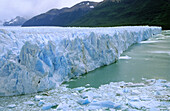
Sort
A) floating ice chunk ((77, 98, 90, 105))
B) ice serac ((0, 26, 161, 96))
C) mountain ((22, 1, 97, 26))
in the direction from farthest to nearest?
mountain ((22, 1, 97, 26)) < ice serac ((0, 26, 161, 96)) < floating ice chunk ((77, 98, 90, 105))

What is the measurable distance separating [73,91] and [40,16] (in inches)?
4265

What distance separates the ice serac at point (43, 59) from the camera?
4938 millimetres

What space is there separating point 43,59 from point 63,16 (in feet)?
292

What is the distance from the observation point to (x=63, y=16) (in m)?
91.6

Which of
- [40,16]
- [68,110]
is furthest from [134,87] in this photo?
[40,16]

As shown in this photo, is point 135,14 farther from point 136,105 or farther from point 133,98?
point 136,105

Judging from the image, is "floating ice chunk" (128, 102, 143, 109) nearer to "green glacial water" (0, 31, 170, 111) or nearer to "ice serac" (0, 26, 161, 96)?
"green glacial water" (0, 31, 170, 111)

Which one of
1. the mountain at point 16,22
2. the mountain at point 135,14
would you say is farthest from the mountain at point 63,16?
the mountain at point 16,22

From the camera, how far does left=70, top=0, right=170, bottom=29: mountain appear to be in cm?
4777

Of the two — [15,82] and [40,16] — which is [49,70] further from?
[40,16]

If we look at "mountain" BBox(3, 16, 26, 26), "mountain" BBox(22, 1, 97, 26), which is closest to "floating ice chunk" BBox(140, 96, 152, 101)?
"mountain" BBox(22, 1, 97, 26)

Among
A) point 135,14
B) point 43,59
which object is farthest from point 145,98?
point 135,14

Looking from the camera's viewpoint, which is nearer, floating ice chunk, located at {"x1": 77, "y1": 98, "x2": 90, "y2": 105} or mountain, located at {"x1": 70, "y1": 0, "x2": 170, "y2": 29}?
floating ice chunk, located at {"x1": 77, "y1": 98, "x2": 90, "y2": 105}

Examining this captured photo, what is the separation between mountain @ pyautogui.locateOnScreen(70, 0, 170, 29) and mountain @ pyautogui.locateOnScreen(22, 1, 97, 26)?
66.1 feet
